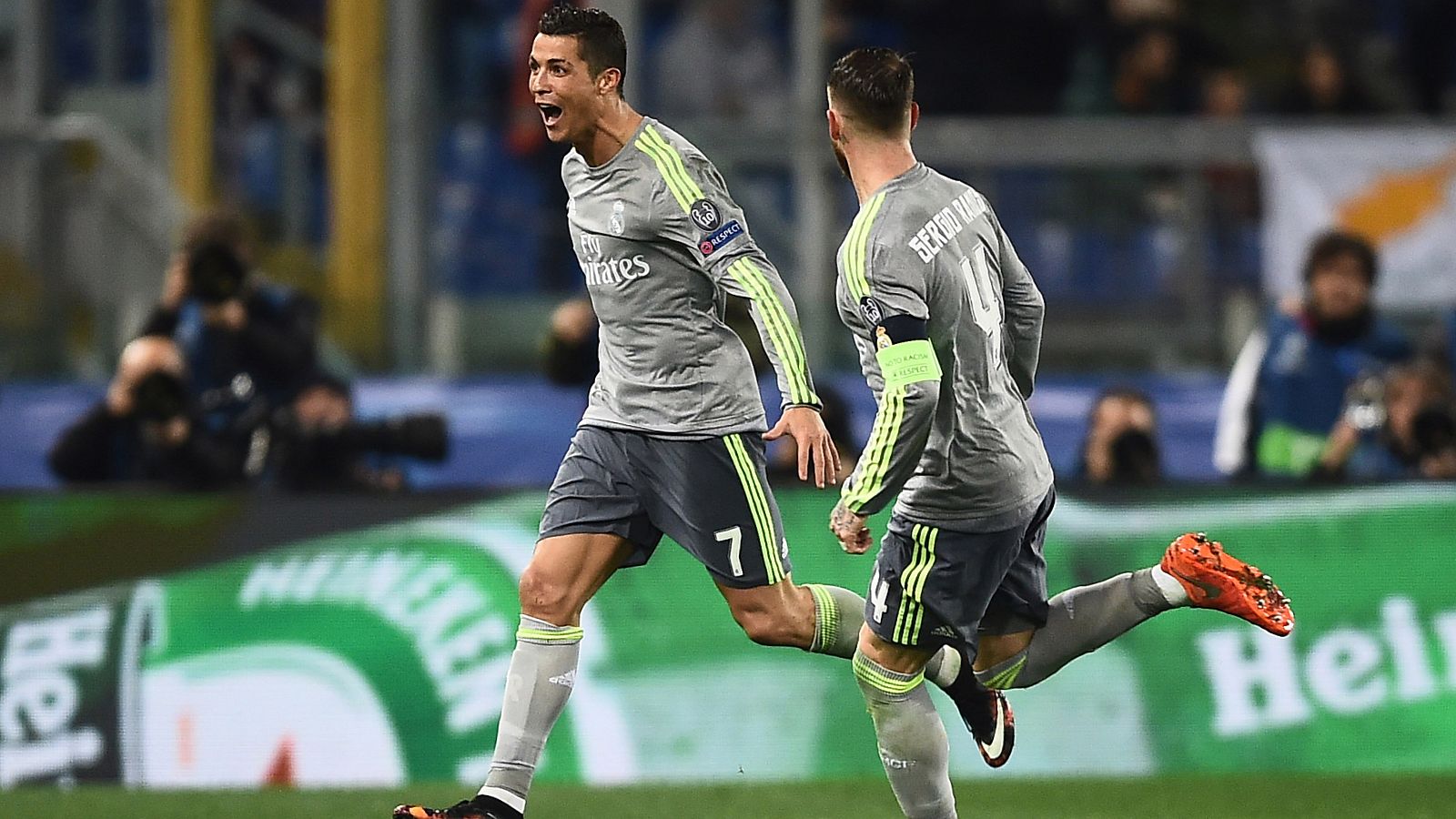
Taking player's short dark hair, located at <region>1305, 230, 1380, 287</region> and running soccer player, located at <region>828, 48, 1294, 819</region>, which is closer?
running soccer player, located at <region>828, 48, 1294, 819</region>

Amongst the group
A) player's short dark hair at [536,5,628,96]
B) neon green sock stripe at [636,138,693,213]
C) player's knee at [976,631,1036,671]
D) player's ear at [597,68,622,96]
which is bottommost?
player's knee at [976,631,1036,671]

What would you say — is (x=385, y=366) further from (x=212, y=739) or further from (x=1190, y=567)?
(x=1190, y=567)

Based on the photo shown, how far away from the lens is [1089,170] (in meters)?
10.5

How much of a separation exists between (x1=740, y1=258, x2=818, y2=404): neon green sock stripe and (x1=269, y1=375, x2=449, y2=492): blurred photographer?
286 cm

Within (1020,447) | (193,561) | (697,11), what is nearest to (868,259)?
(1020,447)

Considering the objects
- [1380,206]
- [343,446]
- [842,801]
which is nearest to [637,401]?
[842,801]

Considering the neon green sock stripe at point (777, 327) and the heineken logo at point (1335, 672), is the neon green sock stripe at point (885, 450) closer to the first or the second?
the neon green sock stripe at point (777, 327)

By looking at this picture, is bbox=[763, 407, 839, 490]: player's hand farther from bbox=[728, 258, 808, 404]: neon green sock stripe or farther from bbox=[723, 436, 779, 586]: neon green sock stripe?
bbox=[723, 436, 779, 586]: neon green sock stripe

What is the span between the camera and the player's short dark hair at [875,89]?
478cm

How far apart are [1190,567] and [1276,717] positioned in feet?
6.51

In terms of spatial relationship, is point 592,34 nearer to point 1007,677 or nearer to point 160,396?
point 1007,677

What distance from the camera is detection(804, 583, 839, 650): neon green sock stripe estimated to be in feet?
17.9

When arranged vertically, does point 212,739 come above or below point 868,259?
below

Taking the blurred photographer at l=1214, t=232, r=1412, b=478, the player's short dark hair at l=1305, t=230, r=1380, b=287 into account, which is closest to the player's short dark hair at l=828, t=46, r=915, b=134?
the player's short dark hair at l=1305, t=230, r=1380, b=287
